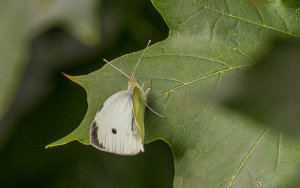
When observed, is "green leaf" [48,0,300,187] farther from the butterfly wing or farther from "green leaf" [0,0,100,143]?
"green leaf" [0,0,100,143]

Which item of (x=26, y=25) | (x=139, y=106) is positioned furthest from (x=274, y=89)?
(x=26, y=25)

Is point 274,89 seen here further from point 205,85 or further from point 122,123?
point 122,123

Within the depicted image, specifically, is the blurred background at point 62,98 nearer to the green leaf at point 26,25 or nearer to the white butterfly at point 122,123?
the green leaf at point 26,25

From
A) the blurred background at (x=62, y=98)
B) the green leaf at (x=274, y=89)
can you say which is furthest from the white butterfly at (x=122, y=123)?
the blurred background at (x=62, y=98)

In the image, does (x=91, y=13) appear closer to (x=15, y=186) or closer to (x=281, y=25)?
(x=281, y=25)

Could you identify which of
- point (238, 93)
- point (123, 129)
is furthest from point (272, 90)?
point (123, 129)

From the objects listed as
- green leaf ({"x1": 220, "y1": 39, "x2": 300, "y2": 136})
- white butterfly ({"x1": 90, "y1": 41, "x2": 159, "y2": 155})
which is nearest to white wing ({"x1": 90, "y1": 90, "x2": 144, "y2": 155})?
white butterfly ({"x1": 90, "y1": 41, "x2": 159, "y2": 155})
